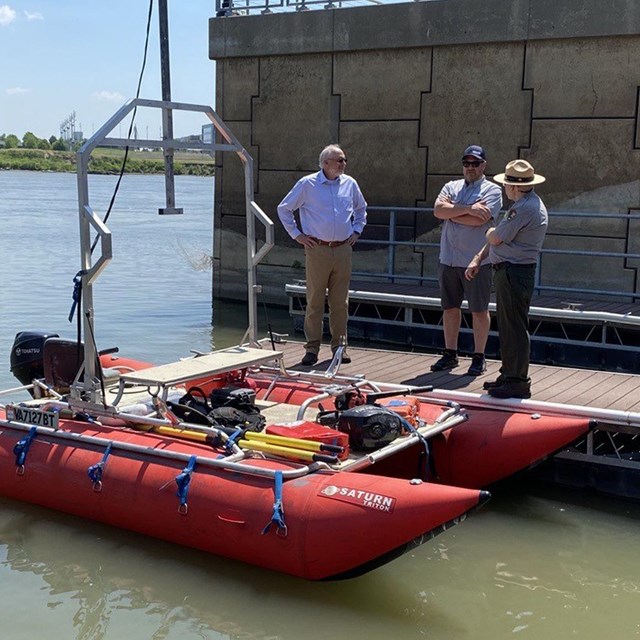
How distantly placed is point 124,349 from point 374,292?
2.88m

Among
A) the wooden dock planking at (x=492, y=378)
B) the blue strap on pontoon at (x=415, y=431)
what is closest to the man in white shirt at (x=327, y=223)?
the wooden dock planking at (x=492, y=378)

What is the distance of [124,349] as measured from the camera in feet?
37.1

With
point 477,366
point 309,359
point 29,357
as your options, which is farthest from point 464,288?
point 29,357

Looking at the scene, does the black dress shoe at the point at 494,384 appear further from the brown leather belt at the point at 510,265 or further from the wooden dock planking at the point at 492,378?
the brown leather belt at the point at 510,265

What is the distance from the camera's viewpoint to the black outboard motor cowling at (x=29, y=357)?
748 cm

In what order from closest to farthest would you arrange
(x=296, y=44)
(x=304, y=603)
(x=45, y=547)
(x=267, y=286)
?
(x=304, y=603) → (x=45, y=547) → (x=296, y=44) → (x=267, y=286)

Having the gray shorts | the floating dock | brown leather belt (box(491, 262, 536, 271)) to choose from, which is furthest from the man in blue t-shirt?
brown leather belt (box(491, 262, 536, 271))

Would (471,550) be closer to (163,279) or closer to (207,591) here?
(207,591)

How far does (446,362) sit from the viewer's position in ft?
24.5

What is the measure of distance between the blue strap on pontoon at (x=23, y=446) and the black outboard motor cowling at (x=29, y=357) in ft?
5.12

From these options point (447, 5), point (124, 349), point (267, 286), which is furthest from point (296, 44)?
point (124, 349)

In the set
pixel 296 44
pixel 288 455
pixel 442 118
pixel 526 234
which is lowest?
pixel 288 455

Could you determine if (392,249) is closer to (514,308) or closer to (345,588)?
(514,308)

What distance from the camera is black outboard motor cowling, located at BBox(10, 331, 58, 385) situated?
7.48 m
